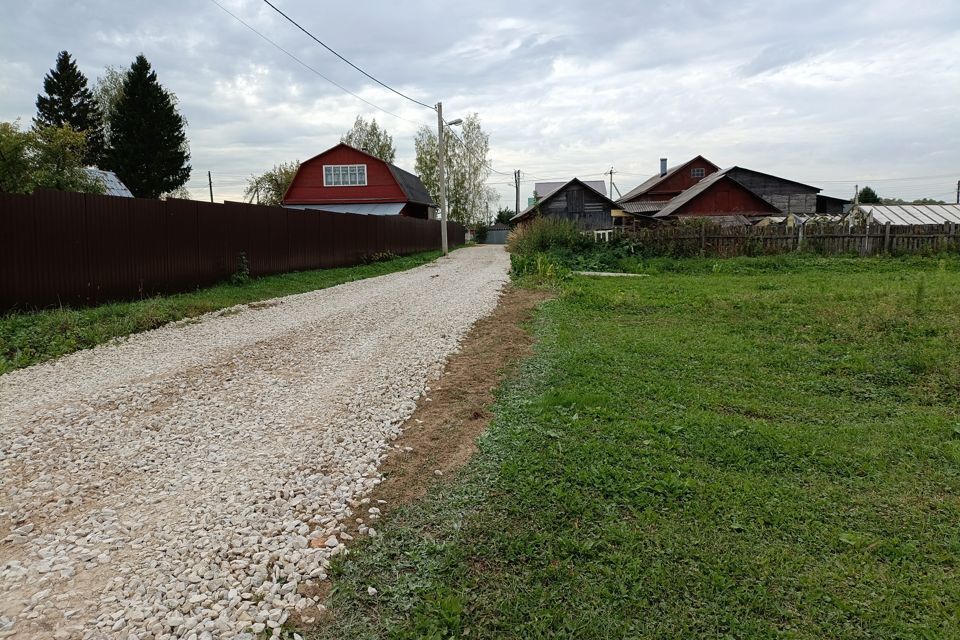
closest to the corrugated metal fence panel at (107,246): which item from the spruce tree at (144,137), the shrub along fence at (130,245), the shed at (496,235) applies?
the shrub along fence at (130,245)

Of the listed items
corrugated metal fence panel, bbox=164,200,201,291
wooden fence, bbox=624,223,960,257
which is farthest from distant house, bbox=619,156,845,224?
corrugated metal fence panel, bbox=164,200,201,291

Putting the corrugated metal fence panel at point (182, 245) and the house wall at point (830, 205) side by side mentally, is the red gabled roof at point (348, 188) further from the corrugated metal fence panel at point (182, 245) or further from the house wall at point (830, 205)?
the house wall at point (830, 205)

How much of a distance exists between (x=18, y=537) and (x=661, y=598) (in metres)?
3.20

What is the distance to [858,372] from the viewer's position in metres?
5.52

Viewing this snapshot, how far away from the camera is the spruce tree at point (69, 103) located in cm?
3562

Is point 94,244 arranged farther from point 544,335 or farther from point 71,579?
point 71,579

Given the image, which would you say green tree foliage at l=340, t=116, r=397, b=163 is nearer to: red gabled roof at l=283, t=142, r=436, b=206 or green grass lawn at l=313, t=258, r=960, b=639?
red gabled roof at l=283, t=142, r=436, b=206

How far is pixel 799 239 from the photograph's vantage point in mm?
17734

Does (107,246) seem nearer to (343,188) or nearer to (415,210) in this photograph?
(343,188)

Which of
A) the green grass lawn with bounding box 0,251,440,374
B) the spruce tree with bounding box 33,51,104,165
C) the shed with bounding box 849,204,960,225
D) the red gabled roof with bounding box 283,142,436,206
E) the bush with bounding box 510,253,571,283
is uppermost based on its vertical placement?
the spruce tree with bounding box 33,51,104,165

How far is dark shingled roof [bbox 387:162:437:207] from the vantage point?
125ft

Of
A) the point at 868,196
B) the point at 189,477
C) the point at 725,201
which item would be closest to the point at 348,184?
the point at 725,201

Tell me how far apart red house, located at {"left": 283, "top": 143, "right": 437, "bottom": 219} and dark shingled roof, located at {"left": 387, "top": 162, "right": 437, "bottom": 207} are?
0.43ft

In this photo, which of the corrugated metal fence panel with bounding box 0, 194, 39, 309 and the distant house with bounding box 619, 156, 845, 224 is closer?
the corrugated metal fence panel with bounding box 0, 194, 39, 309
